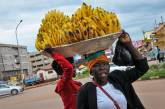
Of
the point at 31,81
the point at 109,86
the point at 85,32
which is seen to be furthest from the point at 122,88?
the point at 31,81

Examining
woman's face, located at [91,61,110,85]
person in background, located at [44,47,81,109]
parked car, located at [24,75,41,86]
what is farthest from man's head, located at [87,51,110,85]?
parked car, located at [24,75,41,86]

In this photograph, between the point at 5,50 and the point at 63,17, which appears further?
the point at 5,50

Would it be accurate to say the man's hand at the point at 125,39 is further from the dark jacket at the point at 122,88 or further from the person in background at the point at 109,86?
the dark jacket at the point at 122,88

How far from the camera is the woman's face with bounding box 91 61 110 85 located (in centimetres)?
402

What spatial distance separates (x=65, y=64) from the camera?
4.58 metres

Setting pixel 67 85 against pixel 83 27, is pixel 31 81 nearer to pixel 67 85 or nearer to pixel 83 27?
pixel 67 85

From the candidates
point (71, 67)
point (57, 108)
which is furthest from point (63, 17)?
point (57, 108)

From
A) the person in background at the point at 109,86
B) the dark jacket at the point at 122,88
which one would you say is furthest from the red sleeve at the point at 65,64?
the dark jacket at the point at 122,88

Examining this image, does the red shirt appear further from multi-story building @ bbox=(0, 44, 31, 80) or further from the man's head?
multi-story building @ bbox=(0, 44, 31, 80)

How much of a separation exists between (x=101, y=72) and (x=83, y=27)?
44 cm

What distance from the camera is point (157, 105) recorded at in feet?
45.5

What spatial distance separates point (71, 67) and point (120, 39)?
0.70m

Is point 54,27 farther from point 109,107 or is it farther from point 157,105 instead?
point 157,105

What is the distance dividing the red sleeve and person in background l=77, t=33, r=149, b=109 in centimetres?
42
